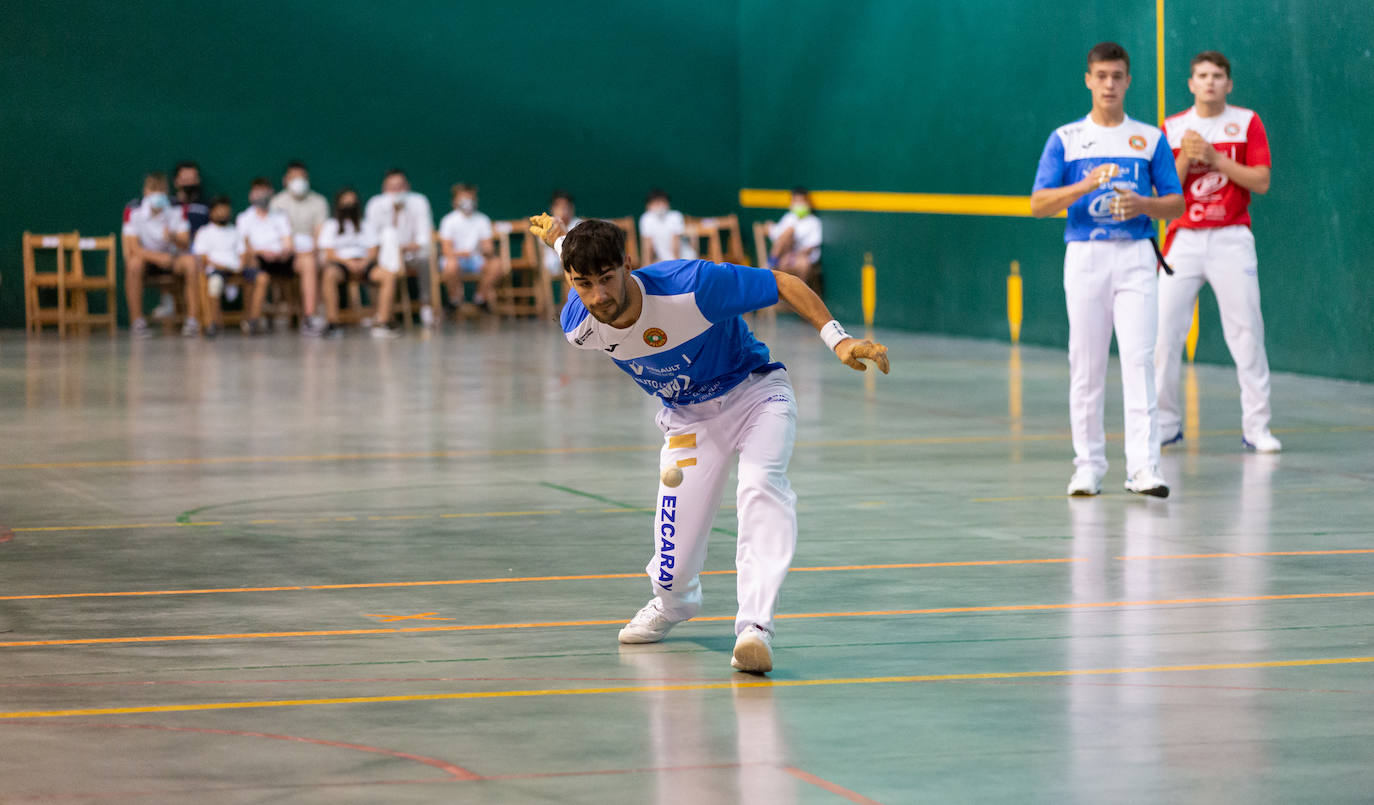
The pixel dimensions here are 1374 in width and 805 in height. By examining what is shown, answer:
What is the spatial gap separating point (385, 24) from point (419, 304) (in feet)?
12.7

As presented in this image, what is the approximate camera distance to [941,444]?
1198 cm

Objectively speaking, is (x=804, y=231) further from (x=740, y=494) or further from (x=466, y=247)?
(x=740, y=494)

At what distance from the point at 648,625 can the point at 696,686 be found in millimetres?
602

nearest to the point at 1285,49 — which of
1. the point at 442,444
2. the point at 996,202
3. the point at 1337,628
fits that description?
the point at 996,202

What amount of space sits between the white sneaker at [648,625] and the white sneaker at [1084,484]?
3823mm

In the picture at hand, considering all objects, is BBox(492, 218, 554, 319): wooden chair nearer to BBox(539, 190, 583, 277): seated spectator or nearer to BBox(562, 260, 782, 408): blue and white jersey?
BBox(539, 190, 583, 277): seated spectator

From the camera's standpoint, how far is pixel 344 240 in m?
23.0

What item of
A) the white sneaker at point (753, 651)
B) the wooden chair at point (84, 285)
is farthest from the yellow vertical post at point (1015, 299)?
the white sneaker at point (753, 651)

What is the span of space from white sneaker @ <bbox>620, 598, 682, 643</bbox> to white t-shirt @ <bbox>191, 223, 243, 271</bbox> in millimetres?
17228

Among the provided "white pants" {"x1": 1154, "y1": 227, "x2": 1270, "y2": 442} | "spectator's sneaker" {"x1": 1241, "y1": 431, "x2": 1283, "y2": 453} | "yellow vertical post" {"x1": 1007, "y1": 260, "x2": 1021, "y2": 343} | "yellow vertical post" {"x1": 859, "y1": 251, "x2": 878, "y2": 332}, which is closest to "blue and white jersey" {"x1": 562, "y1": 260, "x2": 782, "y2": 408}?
"white pants" {"x1": 1154, "y1": 227, "x2": 1270, "y2": 442}

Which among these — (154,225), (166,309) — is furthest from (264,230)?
(166,309)

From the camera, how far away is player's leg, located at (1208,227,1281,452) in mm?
11398

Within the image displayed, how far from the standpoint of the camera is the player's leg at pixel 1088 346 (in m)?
A: 9.62

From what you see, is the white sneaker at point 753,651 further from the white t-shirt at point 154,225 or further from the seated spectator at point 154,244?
the white t-shirt at point 154,225
